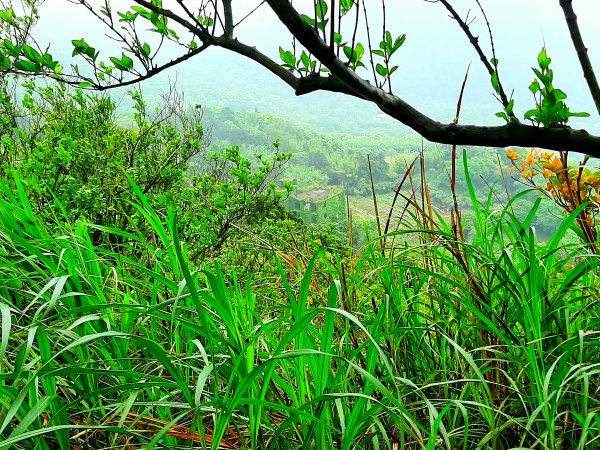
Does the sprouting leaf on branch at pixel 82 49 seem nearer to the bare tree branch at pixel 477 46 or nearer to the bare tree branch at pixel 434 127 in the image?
the bare tree branch at pixel 434 127

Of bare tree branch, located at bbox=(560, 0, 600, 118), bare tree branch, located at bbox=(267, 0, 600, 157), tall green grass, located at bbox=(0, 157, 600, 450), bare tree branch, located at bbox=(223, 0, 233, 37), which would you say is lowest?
tall green grass, located at bbox=(0, 157, 600, 450)

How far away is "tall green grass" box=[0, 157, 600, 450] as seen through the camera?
770 mm

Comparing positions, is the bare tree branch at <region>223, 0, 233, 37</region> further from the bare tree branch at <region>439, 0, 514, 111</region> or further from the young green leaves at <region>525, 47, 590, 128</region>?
the young green leaves at <region>525, 47, 590, 128</region>

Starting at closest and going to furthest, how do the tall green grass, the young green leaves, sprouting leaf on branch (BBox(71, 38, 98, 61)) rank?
the tall green grass
the young green leaves
sprouting leaf on branch (BBox(71, 38, 98, 61))

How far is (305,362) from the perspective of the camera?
93 centimetres

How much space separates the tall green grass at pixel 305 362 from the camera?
2.52 feet

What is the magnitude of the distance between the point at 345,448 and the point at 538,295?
1.59ft

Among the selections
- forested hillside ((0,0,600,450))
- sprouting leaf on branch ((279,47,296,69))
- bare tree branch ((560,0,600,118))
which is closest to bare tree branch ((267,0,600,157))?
forested hillside ((0,0,600,450))

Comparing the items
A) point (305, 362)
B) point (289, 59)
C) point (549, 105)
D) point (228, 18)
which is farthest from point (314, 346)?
point (228, 18)

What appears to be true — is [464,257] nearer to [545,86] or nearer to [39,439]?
[545,86]

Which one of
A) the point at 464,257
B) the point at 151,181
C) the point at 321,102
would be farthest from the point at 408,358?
the point at 321,102

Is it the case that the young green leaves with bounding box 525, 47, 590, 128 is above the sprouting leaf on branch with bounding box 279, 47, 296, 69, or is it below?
below

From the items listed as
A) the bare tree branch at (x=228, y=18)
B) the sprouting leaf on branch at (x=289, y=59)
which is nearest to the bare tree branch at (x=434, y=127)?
the sprouting leaf on branch at (x=289, y=59)

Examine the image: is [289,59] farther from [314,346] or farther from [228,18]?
[314,346]
